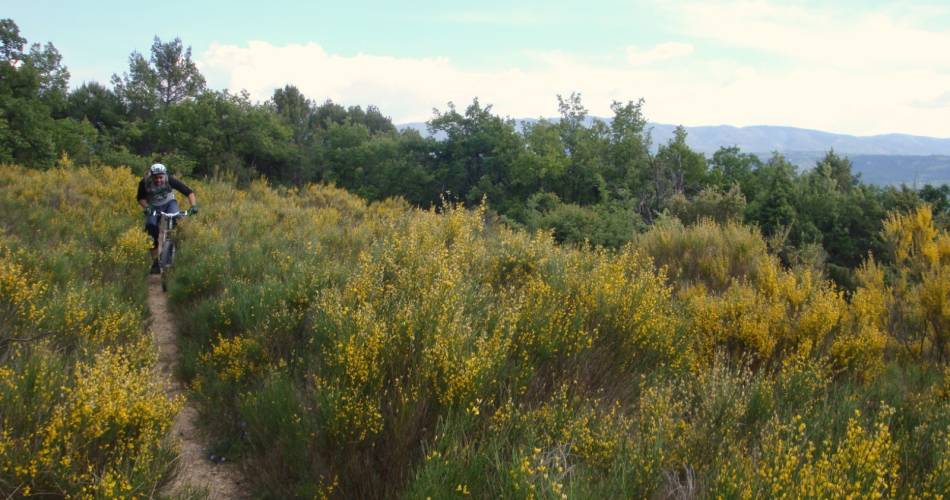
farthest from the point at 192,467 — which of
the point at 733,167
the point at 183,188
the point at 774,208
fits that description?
the point at 733,167

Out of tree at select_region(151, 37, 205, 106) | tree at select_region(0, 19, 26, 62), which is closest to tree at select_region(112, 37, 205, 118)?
tree at select_region(151, 37, 205, 106)

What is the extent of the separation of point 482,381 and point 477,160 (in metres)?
32.4

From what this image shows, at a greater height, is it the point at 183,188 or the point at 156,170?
the point at 156,170

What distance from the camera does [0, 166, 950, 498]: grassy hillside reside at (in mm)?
2803

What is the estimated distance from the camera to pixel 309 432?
11.6 ft

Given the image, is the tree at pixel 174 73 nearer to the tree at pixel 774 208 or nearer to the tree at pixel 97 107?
the tree at pixel 97 107

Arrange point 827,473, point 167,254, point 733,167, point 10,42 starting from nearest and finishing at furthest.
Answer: point 827,473
point 167,254
point 10,42
point 733,167

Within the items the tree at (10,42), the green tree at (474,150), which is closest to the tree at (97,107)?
the tree at (10,42)

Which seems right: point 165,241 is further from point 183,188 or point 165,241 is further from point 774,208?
point 774,208

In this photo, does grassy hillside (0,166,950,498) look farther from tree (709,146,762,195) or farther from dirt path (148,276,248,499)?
tree (709,146,762,195)

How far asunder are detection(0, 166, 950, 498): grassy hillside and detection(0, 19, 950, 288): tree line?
42.4 ft

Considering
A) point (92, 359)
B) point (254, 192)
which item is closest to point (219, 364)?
point (92, 359)

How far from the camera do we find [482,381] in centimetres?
342

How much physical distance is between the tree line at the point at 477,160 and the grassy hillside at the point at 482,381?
12929mm
